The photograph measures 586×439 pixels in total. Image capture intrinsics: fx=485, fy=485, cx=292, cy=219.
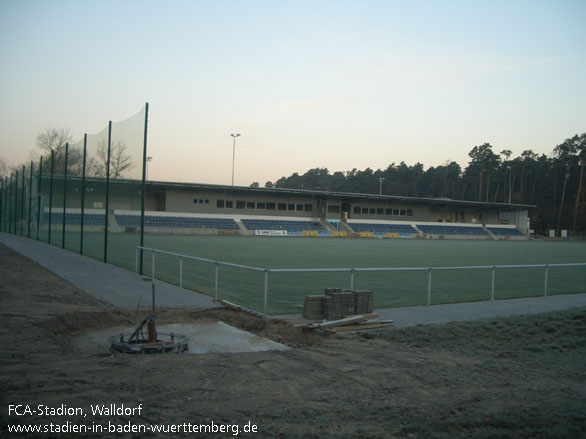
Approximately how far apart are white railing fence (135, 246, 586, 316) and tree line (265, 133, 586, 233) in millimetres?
79171

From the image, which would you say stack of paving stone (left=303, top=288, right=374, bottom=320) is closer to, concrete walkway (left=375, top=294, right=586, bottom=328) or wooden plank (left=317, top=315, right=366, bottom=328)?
concrete walkway (left=375, top=294, right=586, bottom=328)

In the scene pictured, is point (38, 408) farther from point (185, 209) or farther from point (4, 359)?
point (185, 209)

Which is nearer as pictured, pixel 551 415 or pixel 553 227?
pixel 551 415

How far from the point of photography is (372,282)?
55.2 feet

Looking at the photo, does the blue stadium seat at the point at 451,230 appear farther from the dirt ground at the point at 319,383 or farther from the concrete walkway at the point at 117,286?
the dirt ground at the point at 319,383

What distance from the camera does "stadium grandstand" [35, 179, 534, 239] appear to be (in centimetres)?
6244

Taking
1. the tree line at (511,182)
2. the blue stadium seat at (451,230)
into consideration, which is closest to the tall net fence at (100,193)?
the blue stadium seat at (451,230)

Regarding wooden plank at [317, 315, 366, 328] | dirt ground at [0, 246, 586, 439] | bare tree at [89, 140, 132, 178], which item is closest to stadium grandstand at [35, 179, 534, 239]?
bare tree at [89, 140, 132, 178]

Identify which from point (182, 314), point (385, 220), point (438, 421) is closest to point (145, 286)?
point (182, 314)

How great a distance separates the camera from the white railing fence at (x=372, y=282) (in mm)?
12727

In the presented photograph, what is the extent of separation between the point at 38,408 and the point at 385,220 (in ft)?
257

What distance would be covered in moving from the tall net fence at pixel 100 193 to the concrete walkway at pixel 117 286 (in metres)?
1.48

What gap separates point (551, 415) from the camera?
459 cm

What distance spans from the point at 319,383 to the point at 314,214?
70.6 meters
